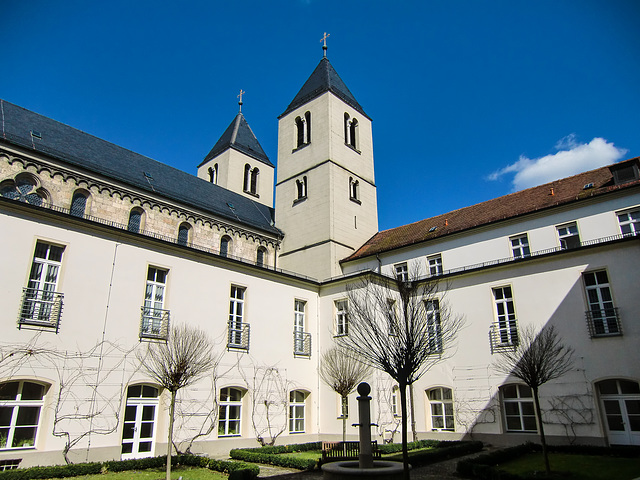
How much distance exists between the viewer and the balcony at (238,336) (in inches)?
716

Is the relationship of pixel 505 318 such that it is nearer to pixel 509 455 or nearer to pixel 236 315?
pixel 509 455

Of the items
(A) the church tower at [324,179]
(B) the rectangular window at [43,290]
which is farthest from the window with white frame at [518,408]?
(B) the rectangular window at [43,290]

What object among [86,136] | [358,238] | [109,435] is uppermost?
[86,136]

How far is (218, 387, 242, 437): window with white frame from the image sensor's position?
17.3 m

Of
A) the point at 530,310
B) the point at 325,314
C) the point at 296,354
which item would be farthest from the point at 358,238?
the point at 530,310

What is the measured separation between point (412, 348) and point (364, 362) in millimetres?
7591

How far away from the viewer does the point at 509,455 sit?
1452cm

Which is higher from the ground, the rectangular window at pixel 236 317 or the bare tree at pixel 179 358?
the rectangular window at pixel 236 317

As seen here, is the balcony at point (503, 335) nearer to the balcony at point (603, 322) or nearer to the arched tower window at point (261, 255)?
the balcony at point (603, 322)

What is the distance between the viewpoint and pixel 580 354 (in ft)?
55.0

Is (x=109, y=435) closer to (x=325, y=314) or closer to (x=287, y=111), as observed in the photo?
(x=325, y=314)

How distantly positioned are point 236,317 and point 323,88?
18.7 m

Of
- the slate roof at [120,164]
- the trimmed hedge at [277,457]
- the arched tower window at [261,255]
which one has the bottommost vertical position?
the trimmed hedge at [277,457]

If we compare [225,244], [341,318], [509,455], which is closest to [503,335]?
[509,455]
